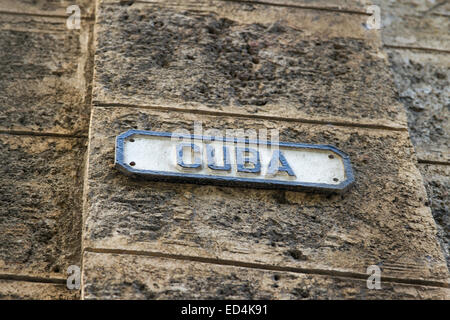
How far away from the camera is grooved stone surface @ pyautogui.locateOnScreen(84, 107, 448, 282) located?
190 cm

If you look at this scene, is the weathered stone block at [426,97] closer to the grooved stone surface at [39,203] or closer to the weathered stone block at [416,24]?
the weathered stone block at [416,24]

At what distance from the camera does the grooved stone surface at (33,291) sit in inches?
75.8

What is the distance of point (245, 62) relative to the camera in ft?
7.79

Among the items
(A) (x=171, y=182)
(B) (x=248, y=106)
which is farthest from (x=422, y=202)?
(A) (x=171, y=182)

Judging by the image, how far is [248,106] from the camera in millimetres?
2227

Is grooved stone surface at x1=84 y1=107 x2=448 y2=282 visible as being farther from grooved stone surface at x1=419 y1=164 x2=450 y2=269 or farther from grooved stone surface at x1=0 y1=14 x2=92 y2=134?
grooved stone surface at x1=0 y1=14 x2=92 y2=134

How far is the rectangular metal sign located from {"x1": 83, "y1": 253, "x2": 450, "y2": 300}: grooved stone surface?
0.92 feet

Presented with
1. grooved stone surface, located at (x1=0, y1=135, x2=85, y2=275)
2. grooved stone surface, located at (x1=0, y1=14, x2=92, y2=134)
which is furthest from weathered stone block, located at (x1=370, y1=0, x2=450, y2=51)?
grooved stone surface, located at (x1=0, y1=135, x2=85, y2=275)

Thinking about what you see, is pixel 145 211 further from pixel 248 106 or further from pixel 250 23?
pixel 250 23

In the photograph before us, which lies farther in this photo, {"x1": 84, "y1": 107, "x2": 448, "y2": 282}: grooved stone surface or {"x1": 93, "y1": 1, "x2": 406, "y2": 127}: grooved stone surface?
{"x1": 93, "y1": 1, "x2": 406, "y2": 127}: grooved stone surface

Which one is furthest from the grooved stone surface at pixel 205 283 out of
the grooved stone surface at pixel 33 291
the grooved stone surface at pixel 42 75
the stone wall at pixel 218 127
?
the grooved stone surface at pixel 42 75

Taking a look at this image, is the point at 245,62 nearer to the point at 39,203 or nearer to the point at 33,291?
the point at 39,203

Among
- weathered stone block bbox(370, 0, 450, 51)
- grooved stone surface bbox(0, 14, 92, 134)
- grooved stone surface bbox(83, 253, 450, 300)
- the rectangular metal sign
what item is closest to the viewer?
grooved stone surface bbox(83, 253, 450, 300)
